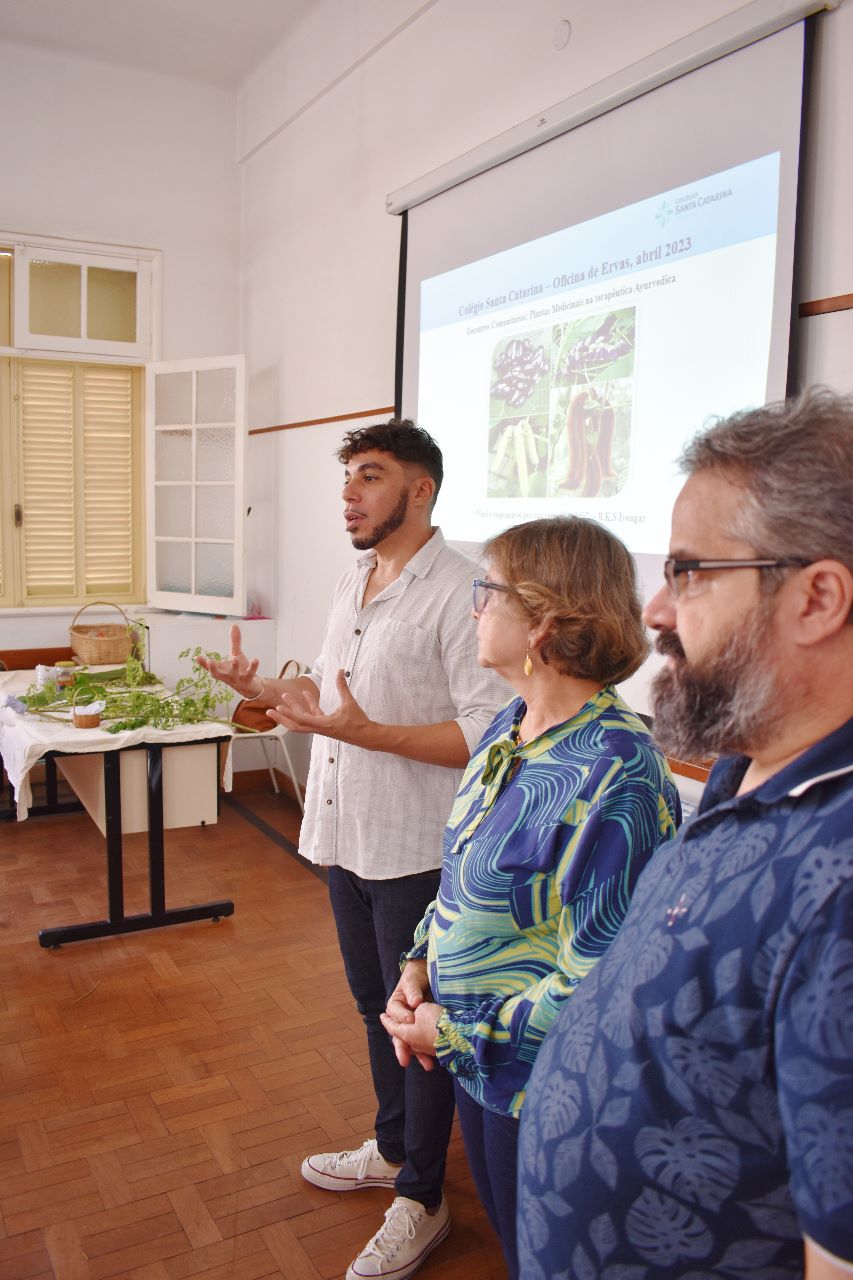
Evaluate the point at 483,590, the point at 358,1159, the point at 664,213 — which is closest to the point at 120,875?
the point at 358,1159

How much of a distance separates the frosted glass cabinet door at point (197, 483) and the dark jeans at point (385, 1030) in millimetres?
3578

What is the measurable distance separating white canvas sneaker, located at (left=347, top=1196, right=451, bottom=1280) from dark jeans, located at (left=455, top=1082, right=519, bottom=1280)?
1.96 feet

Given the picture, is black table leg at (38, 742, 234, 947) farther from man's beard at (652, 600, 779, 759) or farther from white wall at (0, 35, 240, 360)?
white wall at (0, 35, 240, 360)

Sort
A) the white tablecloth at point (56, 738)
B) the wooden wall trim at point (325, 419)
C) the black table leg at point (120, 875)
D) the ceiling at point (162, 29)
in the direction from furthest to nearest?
the ceiling at point (162, 29) < the wooden wall trim at point (325, 419) < the black table leg at point (120, 875) < the white tablecloth at point (56, 738)

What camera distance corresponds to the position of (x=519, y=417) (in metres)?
3.45

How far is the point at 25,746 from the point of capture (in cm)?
344

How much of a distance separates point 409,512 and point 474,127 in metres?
2.35

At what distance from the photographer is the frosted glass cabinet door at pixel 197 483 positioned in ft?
18.5

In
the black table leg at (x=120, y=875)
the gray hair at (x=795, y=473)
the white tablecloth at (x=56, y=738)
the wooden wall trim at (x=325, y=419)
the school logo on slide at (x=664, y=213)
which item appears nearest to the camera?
the gray hair at (x=795, y=473)

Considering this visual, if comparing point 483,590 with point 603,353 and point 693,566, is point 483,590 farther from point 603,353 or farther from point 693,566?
point 603,353

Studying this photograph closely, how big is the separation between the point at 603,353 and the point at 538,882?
6.93 ft

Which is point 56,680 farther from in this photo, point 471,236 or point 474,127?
point 474,127

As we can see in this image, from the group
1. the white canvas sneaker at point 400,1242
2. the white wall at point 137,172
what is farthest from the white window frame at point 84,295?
the white canvas sneaker at point 400,1242

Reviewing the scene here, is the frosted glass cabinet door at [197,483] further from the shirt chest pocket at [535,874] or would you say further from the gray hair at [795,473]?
the gray hair at [795,473]
